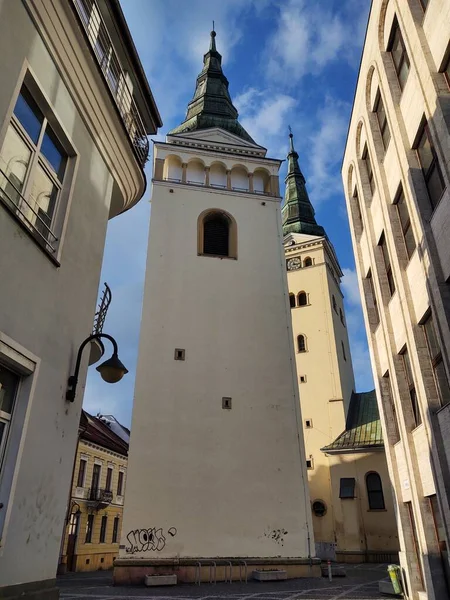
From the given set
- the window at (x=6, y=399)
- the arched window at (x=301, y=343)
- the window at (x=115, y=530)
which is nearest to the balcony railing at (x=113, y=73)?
the window at (x=6, y=399)

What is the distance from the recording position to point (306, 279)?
36312mm

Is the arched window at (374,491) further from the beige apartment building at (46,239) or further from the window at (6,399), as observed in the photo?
the window at (6,399)

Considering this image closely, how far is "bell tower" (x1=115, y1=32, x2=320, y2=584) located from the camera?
15.9 metres

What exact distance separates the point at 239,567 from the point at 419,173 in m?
12.8

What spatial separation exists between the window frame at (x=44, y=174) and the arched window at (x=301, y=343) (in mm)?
28315

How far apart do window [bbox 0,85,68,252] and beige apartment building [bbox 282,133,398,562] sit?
20.8 metres

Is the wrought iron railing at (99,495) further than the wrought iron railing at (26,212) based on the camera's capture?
Yes

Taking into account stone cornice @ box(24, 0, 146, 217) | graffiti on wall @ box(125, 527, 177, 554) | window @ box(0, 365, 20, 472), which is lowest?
graffiti on wall @ box(125, 527, 177, 554)

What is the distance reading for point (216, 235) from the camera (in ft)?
73.8

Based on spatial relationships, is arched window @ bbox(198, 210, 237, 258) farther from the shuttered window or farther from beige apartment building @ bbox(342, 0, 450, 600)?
beige apartment building @ bbox(342, 0, 450, 600)

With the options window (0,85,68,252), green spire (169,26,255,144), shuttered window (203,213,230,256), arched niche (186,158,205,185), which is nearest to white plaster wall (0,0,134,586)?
window (0,85,68,252)

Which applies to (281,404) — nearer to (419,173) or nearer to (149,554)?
(149,554)

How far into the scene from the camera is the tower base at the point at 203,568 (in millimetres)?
14992

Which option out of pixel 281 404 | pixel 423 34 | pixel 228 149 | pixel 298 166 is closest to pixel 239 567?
pixel 281 404
